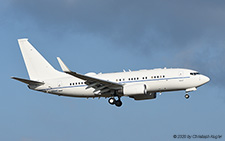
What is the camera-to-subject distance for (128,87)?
55219 millimetres

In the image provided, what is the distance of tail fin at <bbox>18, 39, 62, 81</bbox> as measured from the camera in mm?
61156

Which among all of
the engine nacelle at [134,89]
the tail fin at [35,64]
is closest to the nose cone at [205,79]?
the engine nacelle at [134,89]

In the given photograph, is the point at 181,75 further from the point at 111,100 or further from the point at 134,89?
the point at 111,100

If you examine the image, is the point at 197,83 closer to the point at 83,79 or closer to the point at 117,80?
the point at 117,80

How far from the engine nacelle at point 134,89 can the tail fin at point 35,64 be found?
11117 millimetres

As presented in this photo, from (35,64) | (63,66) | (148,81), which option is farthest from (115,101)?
(35,64)

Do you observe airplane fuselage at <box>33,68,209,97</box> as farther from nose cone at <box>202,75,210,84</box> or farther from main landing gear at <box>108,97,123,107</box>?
main landing gear at <box>108,97,123,107</box>

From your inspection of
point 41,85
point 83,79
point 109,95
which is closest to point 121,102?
point 109,95

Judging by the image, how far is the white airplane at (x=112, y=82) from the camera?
179 ft

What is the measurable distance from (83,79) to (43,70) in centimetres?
931

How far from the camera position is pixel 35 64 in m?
62.4

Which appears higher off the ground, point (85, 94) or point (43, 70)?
point (43, 70)

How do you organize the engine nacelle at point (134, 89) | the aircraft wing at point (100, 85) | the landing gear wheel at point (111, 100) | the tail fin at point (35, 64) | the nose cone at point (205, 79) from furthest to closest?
the tail fin at point (35, 64) → the landing gear wheel at point (111, 100) → the nose cone at point (205, 79) → the engine nacelle at point (134, 89) → the aircraft wing at point (100, 85)

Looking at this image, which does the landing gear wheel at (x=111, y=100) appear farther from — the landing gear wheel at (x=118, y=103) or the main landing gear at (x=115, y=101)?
the landing gear wheel at (x=118, y=103)
